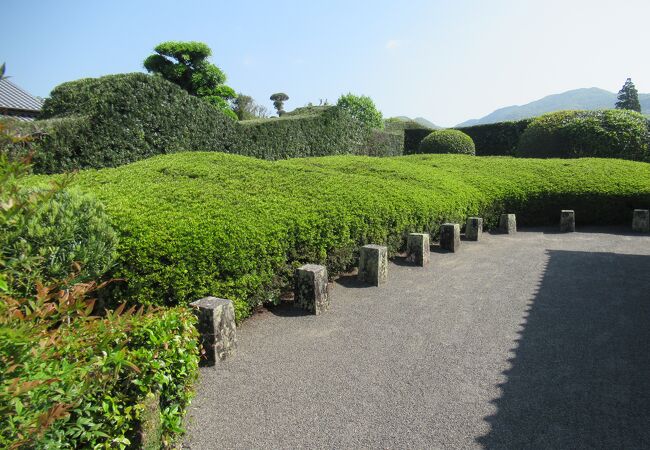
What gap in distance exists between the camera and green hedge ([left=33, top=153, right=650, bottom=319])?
4.28 m

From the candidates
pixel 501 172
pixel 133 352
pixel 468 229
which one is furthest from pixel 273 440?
pixel 501 172

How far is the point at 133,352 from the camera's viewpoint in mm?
2395

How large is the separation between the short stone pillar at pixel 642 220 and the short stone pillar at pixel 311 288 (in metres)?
9.18

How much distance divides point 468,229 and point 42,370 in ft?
28.9

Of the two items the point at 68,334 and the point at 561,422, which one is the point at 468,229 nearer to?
the point at 561,422

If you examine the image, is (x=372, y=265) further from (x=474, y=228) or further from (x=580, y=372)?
(x=474, y=228)

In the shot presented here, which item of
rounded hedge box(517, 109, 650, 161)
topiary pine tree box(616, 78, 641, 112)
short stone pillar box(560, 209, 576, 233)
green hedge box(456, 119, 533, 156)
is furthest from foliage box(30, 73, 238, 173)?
topiary pine tree box(616, 78, 641, 112)

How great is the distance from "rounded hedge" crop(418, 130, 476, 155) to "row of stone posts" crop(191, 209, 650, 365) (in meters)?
12.3

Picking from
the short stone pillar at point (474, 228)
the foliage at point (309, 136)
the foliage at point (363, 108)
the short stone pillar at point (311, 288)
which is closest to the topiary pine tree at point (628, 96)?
the foliage at point (363, 108)

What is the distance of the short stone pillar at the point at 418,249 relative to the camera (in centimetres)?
719

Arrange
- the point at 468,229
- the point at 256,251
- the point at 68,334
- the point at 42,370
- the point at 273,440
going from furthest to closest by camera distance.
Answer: the point at 468,229, the point at 256,251, the point at 273,440, the point at 68,334, the point at 42,370

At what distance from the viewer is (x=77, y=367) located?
1.96 meters

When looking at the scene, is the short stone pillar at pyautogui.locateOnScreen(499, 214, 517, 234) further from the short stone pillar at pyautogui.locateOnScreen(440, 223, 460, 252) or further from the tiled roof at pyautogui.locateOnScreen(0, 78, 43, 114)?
the tiled roof at pyautogui.locateOnScreen(0, 78, 43, 114)

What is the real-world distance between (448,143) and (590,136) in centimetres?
568
